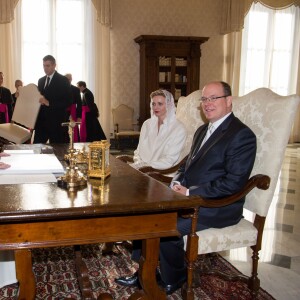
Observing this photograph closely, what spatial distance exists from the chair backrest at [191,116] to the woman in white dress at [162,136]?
15cm

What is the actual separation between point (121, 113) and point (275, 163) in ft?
23.0

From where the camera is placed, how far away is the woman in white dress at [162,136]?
3125 mm

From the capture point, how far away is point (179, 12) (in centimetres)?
934

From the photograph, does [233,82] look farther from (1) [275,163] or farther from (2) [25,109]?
(1) [275,163]

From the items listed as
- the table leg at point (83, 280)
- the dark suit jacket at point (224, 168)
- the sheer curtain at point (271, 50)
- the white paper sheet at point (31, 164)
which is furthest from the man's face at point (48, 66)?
the sheer curtain at point (271, 50)

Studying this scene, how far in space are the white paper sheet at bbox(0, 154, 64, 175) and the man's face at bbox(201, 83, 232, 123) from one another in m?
0.95

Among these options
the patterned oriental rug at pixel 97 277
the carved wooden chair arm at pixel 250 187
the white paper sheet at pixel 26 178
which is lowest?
the patterned oriental rug at pixel 97 277

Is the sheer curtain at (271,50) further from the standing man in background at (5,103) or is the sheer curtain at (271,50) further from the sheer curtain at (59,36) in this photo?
the standing man in background at (5,103)

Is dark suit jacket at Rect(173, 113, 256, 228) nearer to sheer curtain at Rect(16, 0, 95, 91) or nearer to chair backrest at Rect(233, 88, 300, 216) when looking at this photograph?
chair backrest at Rect(233, 88, 300, 216)

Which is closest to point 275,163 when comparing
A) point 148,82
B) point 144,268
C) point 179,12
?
point 144,268

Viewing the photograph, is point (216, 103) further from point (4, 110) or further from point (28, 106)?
point (4, 110)

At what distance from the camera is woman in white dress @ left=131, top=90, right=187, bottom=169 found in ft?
10.3

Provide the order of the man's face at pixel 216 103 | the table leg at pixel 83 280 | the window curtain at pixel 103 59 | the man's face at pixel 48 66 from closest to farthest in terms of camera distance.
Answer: the table leg at pixel 83 280, the man's face at pixel 216 103, the man's face at pixel 48 66, the window curtain at pixel 103 59

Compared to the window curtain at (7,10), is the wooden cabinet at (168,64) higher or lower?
lower
